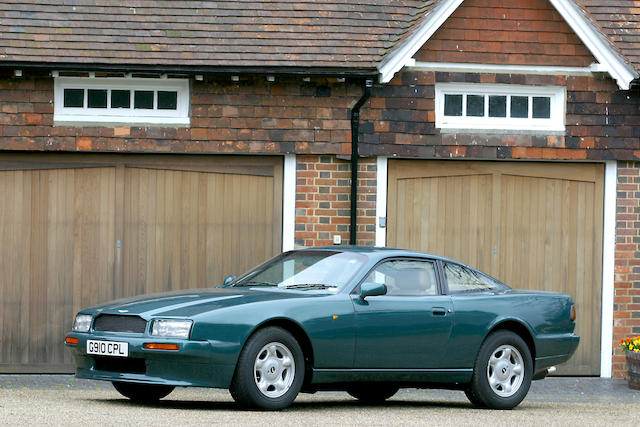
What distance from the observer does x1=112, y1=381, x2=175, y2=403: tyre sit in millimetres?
10312

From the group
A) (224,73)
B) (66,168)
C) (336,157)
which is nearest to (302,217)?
(336,157)

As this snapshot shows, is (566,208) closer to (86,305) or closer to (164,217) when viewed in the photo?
(164,217)

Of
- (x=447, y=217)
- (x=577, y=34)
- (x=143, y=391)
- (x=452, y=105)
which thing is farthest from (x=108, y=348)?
(x=577, y=34)

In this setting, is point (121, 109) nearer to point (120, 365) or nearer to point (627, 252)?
point (120, 365)

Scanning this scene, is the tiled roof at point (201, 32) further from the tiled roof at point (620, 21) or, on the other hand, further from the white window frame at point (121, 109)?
the tiled roof at point (620, 21)

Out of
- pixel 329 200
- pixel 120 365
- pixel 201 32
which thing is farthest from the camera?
pixel 329 200

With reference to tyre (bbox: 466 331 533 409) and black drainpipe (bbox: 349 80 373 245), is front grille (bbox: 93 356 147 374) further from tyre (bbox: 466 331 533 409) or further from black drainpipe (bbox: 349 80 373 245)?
black drainpipe (bbox: 349 80 373 245)

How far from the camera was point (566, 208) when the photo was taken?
15.4 m

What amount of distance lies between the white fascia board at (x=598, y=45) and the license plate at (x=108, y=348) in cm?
785

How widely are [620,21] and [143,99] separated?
6.23 metres

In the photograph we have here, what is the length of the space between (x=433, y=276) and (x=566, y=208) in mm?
5022

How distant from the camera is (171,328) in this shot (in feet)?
30.6

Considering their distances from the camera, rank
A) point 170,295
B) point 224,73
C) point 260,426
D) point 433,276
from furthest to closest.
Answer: point 224,73 < point 433,276 < point 170,295 < point 260,426

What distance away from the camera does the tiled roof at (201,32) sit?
14.1m
